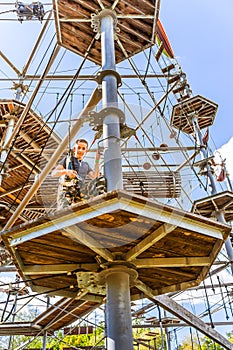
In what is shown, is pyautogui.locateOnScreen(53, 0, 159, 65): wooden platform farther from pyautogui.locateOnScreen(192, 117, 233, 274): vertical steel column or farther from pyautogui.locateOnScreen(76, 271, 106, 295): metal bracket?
pyautogui.locateOnScreen(192, 117, 233, 274): vertical steel column

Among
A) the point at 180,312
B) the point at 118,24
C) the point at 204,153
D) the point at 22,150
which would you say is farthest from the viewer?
the point at 204,153

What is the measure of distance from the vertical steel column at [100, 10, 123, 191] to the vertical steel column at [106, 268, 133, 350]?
2.96 feet

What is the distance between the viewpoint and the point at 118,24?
550 centimetres

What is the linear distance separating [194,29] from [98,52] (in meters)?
9.01

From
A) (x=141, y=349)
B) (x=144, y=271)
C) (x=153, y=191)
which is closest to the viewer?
(x=144, y=271)

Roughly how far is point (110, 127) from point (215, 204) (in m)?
7.06

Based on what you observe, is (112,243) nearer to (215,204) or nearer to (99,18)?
(99,18)

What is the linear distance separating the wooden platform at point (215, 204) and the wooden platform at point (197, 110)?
138 inches

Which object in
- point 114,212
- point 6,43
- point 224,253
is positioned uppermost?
point 6,43

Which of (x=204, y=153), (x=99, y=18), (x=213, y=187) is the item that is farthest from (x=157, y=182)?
(x=204, y=153)

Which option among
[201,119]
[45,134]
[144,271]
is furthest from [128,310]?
[201,119]

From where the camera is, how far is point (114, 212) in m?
2.91

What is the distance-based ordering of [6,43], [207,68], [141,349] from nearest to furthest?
[6,43], [207,68], [141,349]

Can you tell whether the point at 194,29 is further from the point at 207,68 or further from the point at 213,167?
the point at 213,167
